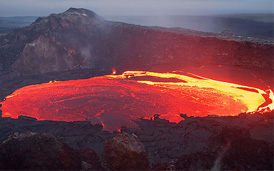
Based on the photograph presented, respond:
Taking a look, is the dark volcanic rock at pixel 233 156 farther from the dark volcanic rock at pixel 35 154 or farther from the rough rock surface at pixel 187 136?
the dark volcanic rock at pixel 35 154

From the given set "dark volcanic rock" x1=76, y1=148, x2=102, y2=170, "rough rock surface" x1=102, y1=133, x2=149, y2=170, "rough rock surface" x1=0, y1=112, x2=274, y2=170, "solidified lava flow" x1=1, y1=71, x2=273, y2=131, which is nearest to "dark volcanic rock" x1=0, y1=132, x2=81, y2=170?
"dark volcanic rock" x1=76, y1=148, x2=102, y2=170

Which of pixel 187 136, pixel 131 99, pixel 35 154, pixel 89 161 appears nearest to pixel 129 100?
pixel 131 99

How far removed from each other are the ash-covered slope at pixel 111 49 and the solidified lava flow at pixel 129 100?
5390mm

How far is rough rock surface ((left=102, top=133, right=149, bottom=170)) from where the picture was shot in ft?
22.4

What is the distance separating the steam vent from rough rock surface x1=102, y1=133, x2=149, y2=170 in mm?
36

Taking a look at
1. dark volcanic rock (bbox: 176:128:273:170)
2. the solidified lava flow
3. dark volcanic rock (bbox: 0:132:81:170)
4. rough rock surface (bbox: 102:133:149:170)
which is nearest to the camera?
dark volcanic rock (bbox: 0:132:81:170)

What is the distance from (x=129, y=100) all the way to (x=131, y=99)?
0.66 ft

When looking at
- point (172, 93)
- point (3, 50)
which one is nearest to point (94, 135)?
point (172, 93)

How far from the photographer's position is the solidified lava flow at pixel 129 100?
11.9m

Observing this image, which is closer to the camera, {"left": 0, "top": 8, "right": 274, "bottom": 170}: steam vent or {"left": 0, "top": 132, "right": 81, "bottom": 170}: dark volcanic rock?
{"left": 0, "top": 132, "right": 81, "bottom": 170}: dark volcanic rock

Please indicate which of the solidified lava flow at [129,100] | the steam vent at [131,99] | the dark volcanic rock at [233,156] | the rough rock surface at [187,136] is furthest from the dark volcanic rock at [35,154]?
the solidified lava flow at [129,100]

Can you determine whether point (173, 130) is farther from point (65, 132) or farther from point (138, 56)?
point (138, 56)

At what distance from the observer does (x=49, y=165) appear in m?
5.68

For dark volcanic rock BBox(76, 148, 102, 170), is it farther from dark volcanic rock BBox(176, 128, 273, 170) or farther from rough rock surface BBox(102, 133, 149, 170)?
dark volcanic rock BBox(176, 128, 273, 170)
